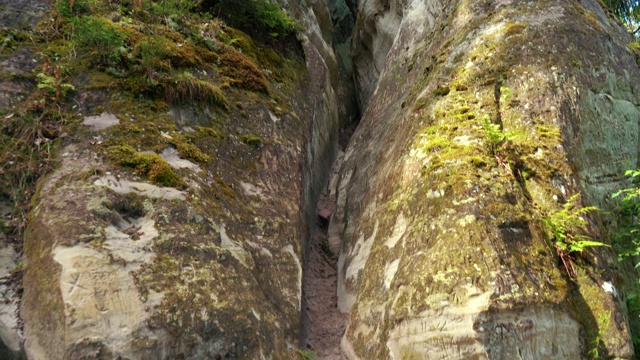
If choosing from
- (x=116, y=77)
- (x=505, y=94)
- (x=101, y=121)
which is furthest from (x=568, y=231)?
(x=116, y=77)

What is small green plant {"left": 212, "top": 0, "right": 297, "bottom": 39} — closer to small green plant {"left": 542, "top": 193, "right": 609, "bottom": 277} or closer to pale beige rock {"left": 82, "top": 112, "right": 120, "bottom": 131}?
pale beige rock {"left": 82, "top": 112, "right": 120, "bottom": 131}

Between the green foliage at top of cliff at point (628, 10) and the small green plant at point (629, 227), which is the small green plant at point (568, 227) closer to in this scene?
the small green plant at point (629, 227)

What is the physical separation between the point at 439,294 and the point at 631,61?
6.39 metres

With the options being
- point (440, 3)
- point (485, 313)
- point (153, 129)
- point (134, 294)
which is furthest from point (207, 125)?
point (440, 3)

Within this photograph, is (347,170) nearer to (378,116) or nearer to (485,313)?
(378,116)

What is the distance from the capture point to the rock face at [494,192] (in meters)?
4.92

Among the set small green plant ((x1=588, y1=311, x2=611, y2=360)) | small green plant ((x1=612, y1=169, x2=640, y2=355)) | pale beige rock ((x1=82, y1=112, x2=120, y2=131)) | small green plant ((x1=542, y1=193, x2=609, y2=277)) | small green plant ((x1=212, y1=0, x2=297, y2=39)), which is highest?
small green plant ((x1=212, y1=0, x2=297, y2=39))

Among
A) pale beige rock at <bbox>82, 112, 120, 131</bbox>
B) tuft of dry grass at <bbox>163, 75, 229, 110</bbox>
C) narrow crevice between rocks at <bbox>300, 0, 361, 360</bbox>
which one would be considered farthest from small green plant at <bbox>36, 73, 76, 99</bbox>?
narrow crevice between rocks at <bbox>300, 0, 361, 360</bbox>

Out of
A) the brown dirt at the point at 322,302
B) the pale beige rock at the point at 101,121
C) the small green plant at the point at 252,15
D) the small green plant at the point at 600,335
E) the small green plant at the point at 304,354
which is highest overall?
the small green plant at the point at 252,15

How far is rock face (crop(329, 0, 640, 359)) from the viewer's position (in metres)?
4.92

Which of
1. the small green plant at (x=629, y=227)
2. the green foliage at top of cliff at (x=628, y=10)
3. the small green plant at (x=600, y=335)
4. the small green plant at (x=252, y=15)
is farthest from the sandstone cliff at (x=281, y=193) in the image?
the green foliage at top of cliff at (x=628, y=10)

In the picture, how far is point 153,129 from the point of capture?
6.96 metres

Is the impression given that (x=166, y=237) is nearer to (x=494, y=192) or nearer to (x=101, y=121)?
(x=101, y=121)

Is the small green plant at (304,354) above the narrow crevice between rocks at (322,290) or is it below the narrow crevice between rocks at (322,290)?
below
